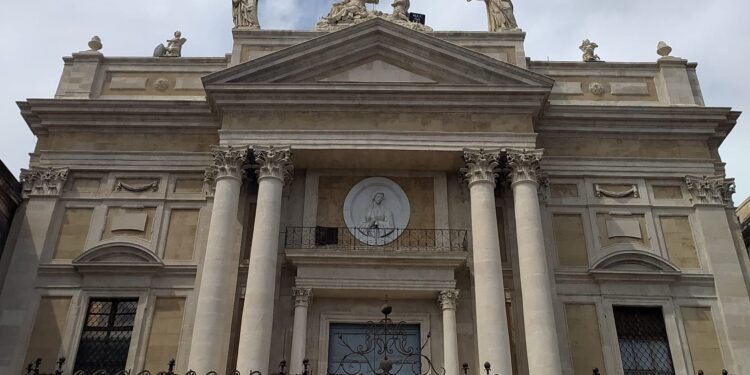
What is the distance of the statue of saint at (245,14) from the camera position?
842 inches

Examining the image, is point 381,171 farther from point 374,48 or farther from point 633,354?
point 633,354

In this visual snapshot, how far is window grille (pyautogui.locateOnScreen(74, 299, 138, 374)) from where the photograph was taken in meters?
17.2

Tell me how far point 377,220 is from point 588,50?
9224 mm

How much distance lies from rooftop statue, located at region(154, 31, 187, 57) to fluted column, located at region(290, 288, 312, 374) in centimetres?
960

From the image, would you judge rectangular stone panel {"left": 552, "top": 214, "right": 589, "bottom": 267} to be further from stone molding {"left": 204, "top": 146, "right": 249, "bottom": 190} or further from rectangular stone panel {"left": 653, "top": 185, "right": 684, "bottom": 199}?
stone molding {"left": 204, "top": 146, "right": 249, "bottom": 190}

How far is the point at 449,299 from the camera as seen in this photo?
17.3 metres

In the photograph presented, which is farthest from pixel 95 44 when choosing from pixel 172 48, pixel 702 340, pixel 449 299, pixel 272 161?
pixel 702 340

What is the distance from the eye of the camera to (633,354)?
1734 centimetres

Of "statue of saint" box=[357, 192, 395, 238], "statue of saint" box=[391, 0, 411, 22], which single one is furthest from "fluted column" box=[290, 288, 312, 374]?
"statue of saint" box=[391, 0, 411, 22]

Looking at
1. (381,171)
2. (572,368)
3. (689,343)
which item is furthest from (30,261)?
(689,343)

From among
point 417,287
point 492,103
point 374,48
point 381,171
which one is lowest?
point 417,287

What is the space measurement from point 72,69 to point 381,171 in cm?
1000

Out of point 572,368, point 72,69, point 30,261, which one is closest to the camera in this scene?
point 572,368

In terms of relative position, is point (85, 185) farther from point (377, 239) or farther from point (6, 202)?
point (377, 239)
